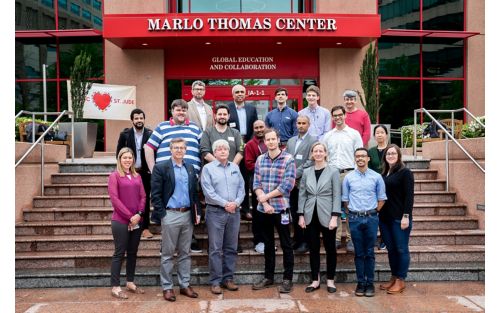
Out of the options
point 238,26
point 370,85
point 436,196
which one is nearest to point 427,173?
point 436,196

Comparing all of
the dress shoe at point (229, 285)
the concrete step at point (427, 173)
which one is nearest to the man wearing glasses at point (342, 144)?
the dress shoe at point (229, 285)

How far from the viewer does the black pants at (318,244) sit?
638 cm

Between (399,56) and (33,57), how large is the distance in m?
12.5

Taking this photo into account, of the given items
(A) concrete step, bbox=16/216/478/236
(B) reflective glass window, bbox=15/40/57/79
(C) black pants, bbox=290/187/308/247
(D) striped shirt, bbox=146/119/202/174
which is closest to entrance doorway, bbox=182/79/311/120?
(B) reflective glass window, bbox=15/40/57/79

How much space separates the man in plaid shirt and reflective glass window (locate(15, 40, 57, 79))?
1268 centimetres

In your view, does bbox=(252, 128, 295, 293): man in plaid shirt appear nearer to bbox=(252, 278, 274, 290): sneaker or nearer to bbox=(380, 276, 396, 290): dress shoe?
bbox=(252, 278, 274, 290): sneaker

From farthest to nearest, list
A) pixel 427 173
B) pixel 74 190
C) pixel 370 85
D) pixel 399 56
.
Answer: pixel 399 56 < pixel 370 85 < pixel 427 173 < pixel 74 190

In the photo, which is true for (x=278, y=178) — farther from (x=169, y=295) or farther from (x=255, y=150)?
(x=169, y=295)

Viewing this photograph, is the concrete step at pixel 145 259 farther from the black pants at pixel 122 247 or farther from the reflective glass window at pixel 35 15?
the reflective glass window at pixel 35 15

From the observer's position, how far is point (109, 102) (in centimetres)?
1516

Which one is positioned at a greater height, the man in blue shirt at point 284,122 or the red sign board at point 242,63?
the red sign board at point 242,63

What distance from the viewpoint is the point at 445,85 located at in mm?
17109

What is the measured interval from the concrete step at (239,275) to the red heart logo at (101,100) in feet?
28.1

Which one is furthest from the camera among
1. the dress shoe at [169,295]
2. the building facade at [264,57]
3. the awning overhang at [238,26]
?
the building facade at [264,57]
